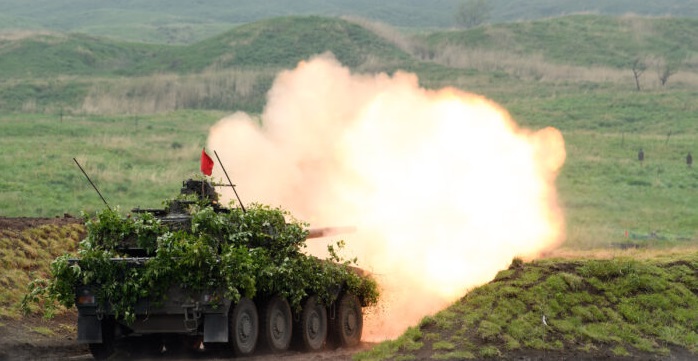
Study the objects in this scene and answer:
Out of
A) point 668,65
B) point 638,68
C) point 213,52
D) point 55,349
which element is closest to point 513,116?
point 668,65

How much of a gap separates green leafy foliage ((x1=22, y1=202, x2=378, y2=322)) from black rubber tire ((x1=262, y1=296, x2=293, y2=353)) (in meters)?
0.21

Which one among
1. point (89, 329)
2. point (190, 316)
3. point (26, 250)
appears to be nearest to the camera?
point (190, 316)

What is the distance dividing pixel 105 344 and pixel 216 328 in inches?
85.8

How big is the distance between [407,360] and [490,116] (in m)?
10.6

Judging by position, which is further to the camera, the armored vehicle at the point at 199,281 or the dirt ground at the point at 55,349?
the dirt ground at the point at 55,349

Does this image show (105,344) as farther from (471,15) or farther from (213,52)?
(471,15)

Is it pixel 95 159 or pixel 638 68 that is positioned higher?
pixel 638 68

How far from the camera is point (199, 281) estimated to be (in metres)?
17.8

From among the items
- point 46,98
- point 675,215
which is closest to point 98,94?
point 46,98

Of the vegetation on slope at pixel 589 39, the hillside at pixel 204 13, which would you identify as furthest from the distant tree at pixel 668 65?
the hillside at pixel 204 13

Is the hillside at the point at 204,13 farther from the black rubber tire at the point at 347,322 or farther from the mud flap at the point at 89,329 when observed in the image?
the mud flap at the point at 89,329

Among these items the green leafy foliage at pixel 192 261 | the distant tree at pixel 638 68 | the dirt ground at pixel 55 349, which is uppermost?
the distant tree at pixel 638 68

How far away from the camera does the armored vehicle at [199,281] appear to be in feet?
58.7

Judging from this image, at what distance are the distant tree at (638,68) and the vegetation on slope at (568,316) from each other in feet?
207
